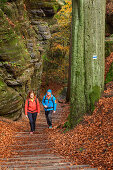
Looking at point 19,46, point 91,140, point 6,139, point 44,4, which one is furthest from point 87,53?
point 44,4

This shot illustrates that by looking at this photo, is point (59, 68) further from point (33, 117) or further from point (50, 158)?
point (50, 158)

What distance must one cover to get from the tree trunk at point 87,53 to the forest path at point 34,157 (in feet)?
5.18

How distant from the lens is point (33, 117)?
8148 mm

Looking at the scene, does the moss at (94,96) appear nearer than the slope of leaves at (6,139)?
No

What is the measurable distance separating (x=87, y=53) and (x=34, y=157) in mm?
3941

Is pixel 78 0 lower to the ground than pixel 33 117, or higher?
higher

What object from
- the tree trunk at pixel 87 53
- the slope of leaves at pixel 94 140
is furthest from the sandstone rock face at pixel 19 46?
the tree trunk at pixel 87 53

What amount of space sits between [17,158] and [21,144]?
4.54 feet

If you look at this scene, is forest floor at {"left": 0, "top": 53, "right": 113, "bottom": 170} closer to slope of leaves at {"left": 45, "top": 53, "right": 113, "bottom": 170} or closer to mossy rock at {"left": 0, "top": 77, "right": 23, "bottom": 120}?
slope of leaves at {"left": 45, "top": 53, "right": 113, "bottom": 170}

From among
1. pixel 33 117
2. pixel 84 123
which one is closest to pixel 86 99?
pixel 84 123

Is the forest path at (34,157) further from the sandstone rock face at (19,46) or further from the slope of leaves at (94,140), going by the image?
the sandstone rock face at (19,46)

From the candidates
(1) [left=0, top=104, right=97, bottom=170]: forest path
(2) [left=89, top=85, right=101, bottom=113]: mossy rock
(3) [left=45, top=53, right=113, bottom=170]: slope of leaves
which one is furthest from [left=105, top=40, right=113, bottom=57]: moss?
(1) [left=0, top=104, right=97, bottom=170]: forest path

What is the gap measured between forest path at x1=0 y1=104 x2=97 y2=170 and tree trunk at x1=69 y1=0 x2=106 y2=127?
1.58 m

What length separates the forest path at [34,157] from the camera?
4.48m
